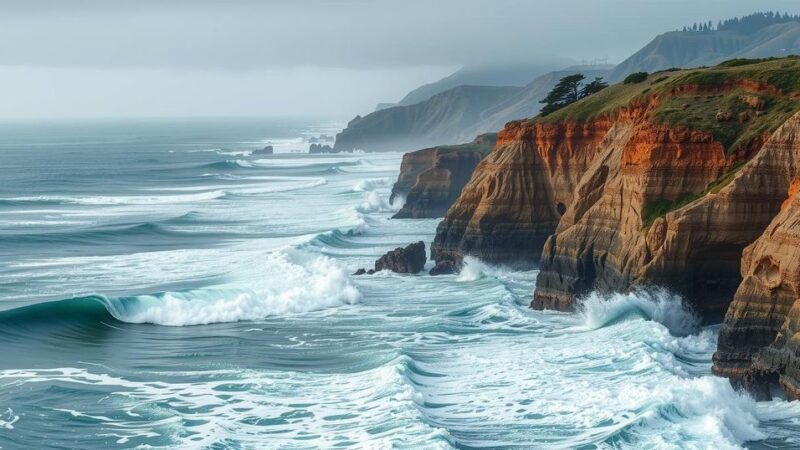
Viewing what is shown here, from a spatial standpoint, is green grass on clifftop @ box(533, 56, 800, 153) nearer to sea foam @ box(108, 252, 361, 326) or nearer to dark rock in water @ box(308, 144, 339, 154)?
sea foam @ box(108, 252, 361, 326)

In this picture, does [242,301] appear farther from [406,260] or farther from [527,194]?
[527,194]

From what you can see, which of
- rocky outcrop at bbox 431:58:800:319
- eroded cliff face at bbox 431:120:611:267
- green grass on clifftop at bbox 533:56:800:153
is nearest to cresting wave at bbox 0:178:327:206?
rocky outcrop at bbox 431:58:800:319

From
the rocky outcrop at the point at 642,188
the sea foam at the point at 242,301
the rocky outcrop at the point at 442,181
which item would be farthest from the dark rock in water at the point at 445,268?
the rocky outcrop at the point at 442,181

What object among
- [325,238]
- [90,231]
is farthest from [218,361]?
[90,231]

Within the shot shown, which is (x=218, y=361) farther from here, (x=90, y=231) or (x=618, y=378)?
(x=90, y=231)

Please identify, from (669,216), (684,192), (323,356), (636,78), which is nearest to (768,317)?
(669,216)

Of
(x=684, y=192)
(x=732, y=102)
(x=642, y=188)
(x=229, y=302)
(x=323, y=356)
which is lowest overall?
(x=323, y=356)
